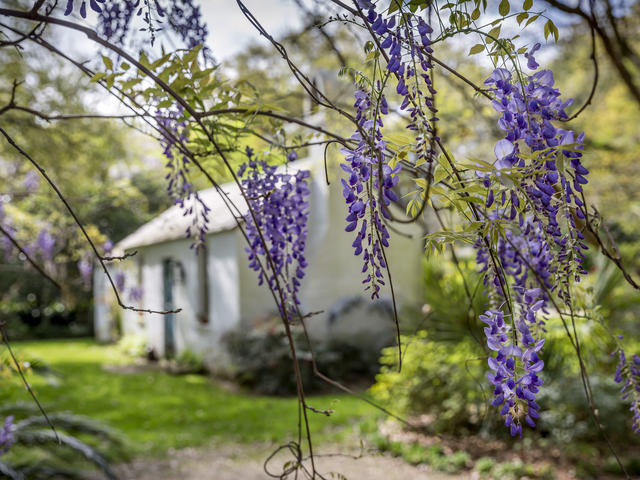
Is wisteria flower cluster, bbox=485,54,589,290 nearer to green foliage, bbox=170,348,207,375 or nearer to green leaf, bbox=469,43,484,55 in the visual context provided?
green leaf, bbox=469,43,484,55

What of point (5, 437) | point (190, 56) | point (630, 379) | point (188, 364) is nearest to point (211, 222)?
point (188, 364)

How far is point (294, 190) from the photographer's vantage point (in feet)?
5.34

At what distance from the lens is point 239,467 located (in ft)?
17.9

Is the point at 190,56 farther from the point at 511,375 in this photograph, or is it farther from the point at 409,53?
the point at 511,375

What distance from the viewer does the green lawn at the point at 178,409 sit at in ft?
21.1

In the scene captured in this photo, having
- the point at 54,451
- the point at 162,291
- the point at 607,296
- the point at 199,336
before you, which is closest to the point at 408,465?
the point at 607,296

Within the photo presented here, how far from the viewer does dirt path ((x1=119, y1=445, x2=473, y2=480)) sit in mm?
5121

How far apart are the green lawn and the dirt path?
0.33 m

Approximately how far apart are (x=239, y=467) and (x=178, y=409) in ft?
8.05

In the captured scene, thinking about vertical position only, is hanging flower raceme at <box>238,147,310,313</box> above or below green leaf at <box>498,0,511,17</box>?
below

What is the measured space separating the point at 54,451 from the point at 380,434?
3157mm

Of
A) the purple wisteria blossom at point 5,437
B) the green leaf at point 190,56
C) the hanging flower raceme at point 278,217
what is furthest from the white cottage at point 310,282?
the green leaf at point 190,56

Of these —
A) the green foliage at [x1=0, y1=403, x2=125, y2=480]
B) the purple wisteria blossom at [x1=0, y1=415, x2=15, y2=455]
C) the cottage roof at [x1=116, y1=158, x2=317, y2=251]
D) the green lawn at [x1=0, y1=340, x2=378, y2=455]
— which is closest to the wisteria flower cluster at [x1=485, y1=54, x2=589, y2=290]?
the purple wisteria blossom at [x1=0, y1=415, x2=15, y2=455]

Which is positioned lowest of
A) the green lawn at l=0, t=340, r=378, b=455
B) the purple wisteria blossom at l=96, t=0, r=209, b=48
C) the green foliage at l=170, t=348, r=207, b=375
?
the green lawn at l=0, t=340, r=378, b=455
